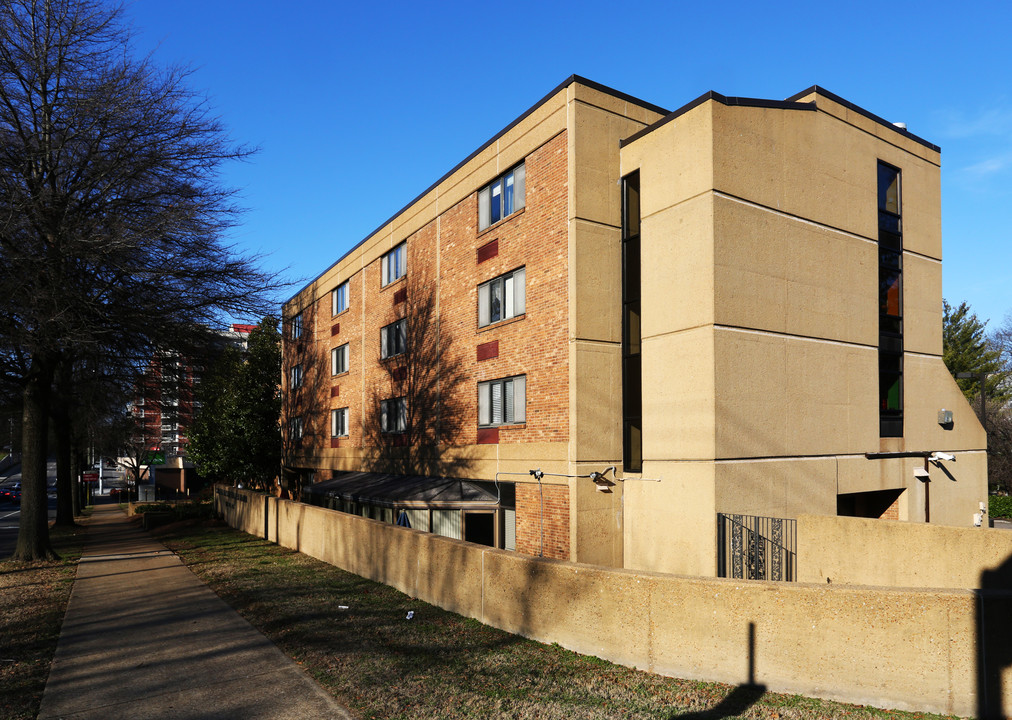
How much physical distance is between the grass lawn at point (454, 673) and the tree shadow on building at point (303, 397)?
21.7m

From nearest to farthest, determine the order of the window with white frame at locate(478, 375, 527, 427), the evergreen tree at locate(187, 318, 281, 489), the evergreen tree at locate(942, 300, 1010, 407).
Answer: the window with white frame at locate(478, 375, 527, 427)
the evergreen tree at locate(187, 318, 281, 489)
the evergreen tree at locate(942, 300, 1010, 407)

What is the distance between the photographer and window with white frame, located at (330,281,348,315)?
3291 centimetres

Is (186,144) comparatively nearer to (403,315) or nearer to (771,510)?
(403,315)

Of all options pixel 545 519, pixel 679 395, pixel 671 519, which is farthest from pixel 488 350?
pixel 671 519

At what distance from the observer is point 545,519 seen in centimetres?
1741

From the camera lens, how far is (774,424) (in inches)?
624

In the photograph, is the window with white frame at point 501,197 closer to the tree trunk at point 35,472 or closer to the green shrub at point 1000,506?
the tree trunk at point 35,472

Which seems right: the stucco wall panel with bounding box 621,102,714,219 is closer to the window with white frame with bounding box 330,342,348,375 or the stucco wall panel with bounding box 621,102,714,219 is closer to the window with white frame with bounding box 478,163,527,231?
the window with white frame with bounding box 478,163,527,231

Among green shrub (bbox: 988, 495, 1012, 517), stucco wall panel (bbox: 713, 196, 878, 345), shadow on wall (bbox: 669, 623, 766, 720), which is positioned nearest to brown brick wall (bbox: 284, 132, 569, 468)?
stucco wall panel (bbox: 713, 196, 878, 345)

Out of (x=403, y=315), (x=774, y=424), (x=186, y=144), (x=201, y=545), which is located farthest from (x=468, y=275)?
(x=201, y=545)

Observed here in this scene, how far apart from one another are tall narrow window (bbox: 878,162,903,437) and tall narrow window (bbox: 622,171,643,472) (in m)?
7.08

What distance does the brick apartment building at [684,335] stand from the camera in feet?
50.4

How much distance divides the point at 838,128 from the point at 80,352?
768 inches

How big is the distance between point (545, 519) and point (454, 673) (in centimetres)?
900
